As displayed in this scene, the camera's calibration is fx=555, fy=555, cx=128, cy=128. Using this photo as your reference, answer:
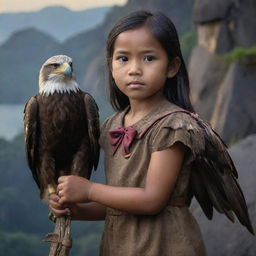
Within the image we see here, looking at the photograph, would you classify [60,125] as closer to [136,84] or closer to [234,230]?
[136,84]

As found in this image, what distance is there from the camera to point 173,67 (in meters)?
1.78

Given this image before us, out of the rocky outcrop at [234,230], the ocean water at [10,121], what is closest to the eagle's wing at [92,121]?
the rocky outcrop at [234,230]

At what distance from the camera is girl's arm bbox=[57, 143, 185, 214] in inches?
65.8

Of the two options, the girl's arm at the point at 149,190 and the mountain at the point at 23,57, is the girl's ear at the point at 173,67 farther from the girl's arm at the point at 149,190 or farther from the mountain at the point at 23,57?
the mountain at the point at 23,57

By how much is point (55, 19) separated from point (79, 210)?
70.9ft

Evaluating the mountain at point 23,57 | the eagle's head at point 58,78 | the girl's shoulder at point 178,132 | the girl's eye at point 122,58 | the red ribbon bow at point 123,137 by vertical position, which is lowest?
the mountain at point 23,57

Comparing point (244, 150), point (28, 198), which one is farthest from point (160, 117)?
point (28, 198)

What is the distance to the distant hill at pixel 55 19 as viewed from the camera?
22.5 metres

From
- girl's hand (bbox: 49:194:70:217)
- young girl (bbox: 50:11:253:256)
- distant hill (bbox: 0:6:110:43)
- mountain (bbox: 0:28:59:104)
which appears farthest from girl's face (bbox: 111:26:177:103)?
mountain (bbox: 0:28:59:104)

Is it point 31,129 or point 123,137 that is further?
point 31,129

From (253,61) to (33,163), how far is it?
28.4ft

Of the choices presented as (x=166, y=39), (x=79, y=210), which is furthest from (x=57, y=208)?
(x=166, y=39)

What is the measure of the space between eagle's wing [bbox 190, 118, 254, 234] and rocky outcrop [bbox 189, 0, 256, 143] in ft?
28.5

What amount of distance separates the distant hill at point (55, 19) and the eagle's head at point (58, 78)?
67.4ft
